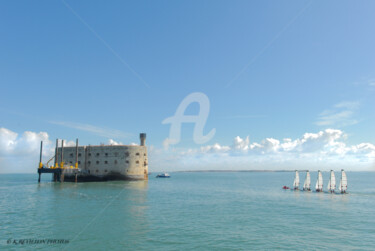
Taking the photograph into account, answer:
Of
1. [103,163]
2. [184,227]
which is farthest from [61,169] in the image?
[184,227]

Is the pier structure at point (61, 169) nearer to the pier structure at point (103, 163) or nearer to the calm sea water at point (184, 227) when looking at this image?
the pier structure at point (103, 163)

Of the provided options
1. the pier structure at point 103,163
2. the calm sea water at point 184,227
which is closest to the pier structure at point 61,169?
the pier structure at point 103,163

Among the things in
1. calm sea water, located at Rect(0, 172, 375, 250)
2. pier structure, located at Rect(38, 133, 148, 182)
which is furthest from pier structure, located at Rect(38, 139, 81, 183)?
calm sea water, located at Rect(0, 172, 375, 250)

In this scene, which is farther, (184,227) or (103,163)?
(103,163)

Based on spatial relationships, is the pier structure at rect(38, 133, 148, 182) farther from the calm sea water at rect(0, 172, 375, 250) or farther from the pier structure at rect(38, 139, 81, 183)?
the calm sea water at rect(0, 172, 375, 250)

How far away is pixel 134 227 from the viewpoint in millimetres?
24906

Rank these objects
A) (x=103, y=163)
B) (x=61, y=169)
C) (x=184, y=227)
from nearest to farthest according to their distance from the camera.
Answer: (x=184, y=227), (x=61, y=169), (x=103, y=163)

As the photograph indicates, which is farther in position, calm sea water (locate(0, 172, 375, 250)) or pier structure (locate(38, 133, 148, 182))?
pier structure (locate(38, 133, 148, 182))

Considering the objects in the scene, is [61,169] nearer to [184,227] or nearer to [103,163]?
[103,163]

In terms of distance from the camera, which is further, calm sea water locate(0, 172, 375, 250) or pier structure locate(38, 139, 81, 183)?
pier structure locate(38, 139, 81, 183)

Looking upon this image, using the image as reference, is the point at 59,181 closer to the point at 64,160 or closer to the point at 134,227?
the point at 64,160

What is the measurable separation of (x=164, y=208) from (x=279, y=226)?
618 inches

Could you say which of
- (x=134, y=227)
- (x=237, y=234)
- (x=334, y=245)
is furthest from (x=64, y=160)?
(x=334, y=245)

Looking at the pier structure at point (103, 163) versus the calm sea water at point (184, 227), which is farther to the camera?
the pier structure at point (103, 163)
